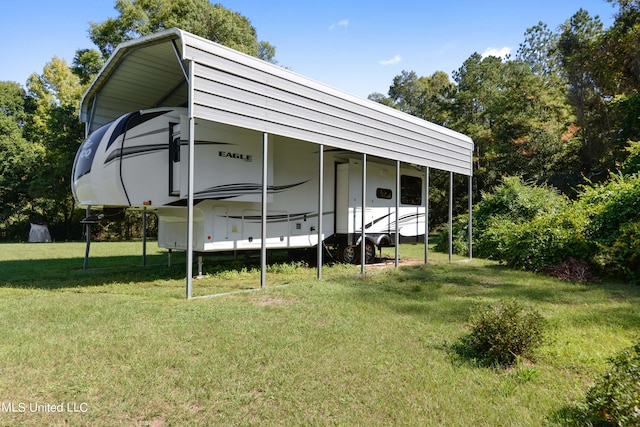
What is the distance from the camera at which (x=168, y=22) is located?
22609mm

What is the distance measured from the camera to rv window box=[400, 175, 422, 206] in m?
12.0

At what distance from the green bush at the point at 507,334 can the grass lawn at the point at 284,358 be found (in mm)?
154

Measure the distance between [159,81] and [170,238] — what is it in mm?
3581

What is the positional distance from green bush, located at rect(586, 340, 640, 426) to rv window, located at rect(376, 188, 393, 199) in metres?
8.58

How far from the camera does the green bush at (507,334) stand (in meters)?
3.59

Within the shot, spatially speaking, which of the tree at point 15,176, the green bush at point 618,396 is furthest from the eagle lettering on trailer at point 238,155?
the tree at point 15,176

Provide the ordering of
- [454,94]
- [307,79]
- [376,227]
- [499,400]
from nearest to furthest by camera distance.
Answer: [499,400], [307,79], [376,227], [454,94]

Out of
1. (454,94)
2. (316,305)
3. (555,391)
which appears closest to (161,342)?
(316,305)

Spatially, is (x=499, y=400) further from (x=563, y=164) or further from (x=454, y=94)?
(x=454, y=94)

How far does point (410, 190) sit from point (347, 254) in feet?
10.3

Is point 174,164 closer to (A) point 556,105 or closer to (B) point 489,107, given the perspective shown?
(B) point 489,107

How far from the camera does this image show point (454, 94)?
29391 millimetres

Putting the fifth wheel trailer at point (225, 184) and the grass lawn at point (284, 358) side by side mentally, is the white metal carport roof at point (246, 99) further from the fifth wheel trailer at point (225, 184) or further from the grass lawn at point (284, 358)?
the grass lawn at point (284, 358)

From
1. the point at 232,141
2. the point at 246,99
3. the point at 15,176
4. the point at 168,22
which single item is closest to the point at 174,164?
the point at 232,141
